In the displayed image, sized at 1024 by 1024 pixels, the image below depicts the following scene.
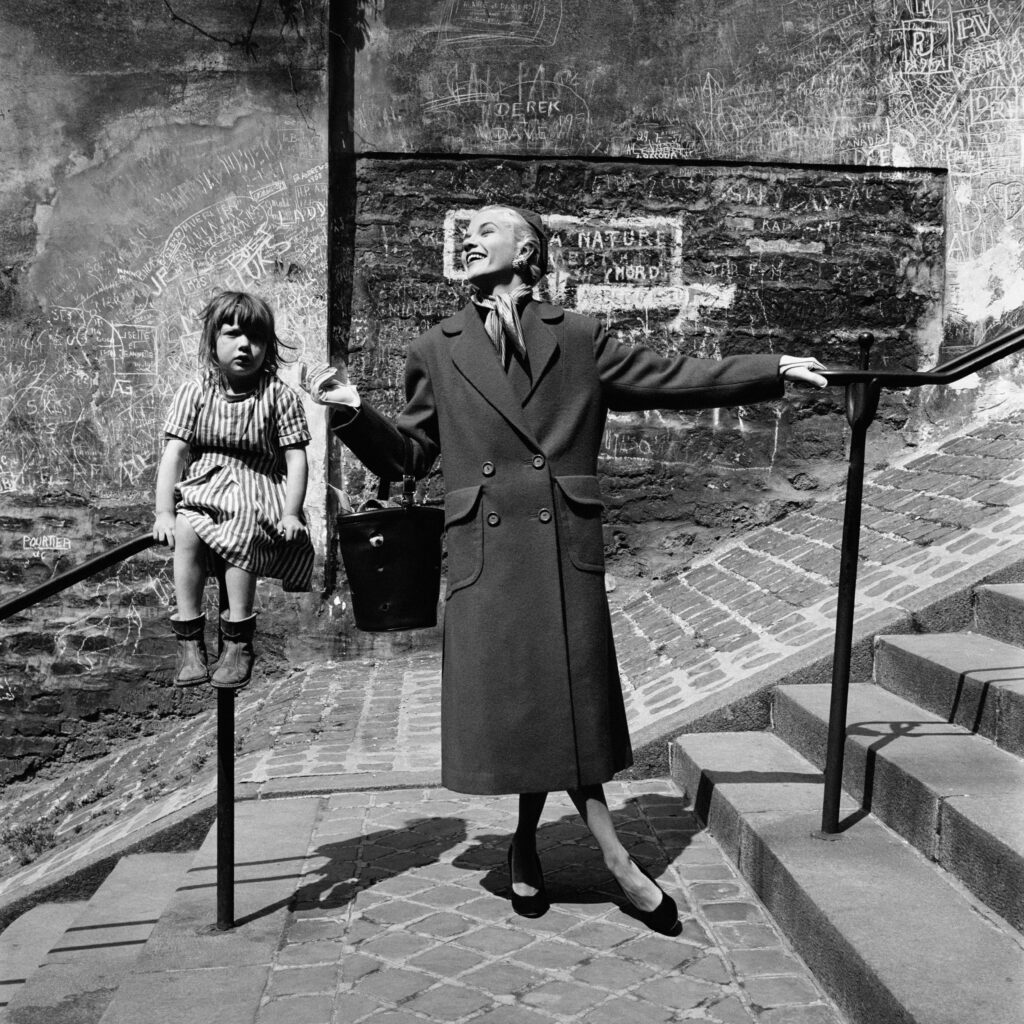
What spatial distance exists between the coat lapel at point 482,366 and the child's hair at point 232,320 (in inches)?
20.7

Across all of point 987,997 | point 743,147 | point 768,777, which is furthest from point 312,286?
point 987,997

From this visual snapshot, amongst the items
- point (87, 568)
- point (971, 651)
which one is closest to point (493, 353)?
point (87, 568)

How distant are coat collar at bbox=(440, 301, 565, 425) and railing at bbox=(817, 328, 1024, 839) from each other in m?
0.85

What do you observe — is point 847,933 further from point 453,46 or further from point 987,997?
point 453,46

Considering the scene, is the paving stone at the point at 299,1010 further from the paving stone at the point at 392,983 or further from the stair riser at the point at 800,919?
the stair riser at the point at 800,919

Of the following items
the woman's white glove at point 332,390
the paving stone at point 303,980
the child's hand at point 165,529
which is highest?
the woman's white glove at point 332,390

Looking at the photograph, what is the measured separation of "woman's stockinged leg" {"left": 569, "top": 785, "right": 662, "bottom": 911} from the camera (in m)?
3.37

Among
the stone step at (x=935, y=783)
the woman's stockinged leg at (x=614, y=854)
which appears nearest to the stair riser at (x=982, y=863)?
the stone step at (x=935, y=783)

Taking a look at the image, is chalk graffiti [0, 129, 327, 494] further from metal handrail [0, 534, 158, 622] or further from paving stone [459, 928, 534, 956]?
paving stone [459, 928, 534, 956]

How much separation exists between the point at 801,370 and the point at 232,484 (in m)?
1.58

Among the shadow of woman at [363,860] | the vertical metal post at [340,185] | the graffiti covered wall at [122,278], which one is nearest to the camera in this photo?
the shadow of woman at [363,860]

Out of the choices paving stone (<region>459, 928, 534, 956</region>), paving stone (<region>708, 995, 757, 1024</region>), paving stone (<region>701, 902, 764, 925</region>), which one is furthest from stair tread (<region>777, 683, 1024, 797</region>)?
paving stone (<region>459, 928, 534, 956</region>)

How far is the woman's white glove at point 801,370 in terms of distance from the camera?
10.9 ft

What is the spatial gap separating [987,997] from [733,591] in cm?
450
